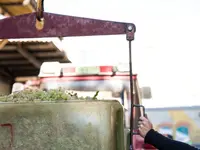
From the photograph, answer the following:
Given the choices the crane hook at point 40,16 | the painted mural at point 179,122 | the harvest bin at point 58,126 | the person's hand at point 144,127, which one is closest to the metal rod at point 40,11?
the crane hook at point 40,16

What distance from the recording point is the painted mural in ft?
35.0

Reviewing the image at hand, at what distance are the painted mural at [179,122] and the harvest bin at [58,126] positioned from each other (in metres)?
8.95

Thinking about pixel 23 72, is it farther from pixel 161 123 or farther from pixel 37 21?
pixel 37 21

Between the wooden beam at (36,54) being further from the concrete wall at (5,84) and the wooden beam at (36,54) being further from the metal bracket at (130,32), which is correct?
the metal bracket at (130,32)

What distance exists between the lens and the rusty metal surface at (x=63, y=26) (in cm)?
233

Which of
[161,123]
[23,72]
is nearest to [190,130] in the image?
[161,123]

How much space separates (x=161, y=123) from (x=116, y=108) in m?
9.02

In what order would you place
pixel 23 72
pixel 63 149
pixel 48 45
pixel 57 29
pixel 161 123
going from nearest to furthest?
pixel 63 149, pixel 57 29, pixel 48 45, pixel 23 72, pixel 161 123

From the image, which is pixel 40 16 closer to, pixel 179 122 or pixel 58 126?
pixel 58 126

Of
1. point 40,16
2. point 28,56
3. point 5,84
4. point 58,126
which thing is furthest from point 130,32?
point 5,84

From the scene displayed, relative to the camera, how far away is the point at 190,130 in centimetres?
1075

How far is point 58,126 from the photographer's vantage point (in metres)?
1.75

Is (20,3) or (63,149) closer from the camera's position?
(63,149)

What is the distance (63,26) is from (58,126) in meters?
0.78
